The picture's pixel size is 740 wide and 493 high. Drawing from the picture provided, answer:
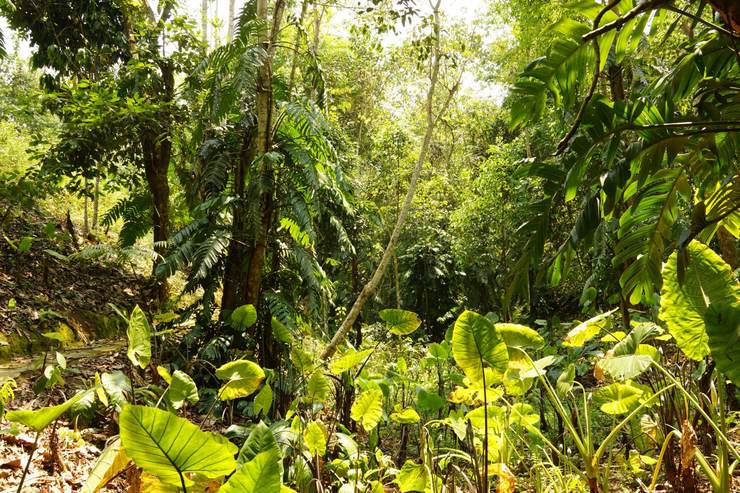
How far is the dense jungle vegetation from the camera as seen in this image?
1.30m

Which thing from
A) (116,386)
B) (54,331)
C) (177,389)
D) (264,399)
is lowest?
(54,331)

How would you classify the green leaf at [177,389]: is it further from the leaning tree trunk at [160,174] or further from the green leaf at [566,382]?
the leaning tree trunk at [160,174]

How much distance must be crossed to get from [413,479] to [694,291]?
99 cm

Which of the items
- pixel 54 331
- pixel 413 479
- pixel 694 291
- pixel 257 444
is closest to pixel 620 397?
pixel 694 291

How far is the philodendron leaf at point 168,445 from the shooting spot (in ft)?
2.61

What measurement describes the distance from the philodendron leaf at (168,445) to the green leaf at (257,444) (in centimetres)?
30

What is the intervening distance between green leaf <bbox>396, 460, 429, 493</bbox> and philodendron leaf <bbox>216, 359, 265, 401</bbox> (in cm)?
57

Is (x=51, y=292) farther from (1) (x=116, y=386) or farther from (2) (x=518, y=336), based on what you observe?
(2) (x=518, y=336)

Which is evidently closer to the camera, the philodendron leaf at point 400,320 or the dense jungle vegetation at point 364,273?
the dense jungle vegetation at point 364,273

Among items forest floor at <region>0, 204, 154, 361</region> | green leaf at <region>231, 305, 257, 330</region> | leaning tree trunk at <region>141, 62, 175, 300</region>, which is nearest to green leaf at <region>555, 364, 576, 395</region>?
green leaf at <region>231, 305, 257, 330</region>

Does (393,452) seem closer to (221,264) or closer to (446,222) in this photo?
(221,264)

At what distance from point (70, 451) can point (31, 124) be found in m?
14.8

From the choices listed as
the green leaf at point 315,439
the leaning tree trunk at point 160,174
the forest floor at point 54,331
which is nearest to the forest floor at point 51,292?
the forest floor at point 54,331

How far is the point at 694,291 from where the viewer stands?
110cm
